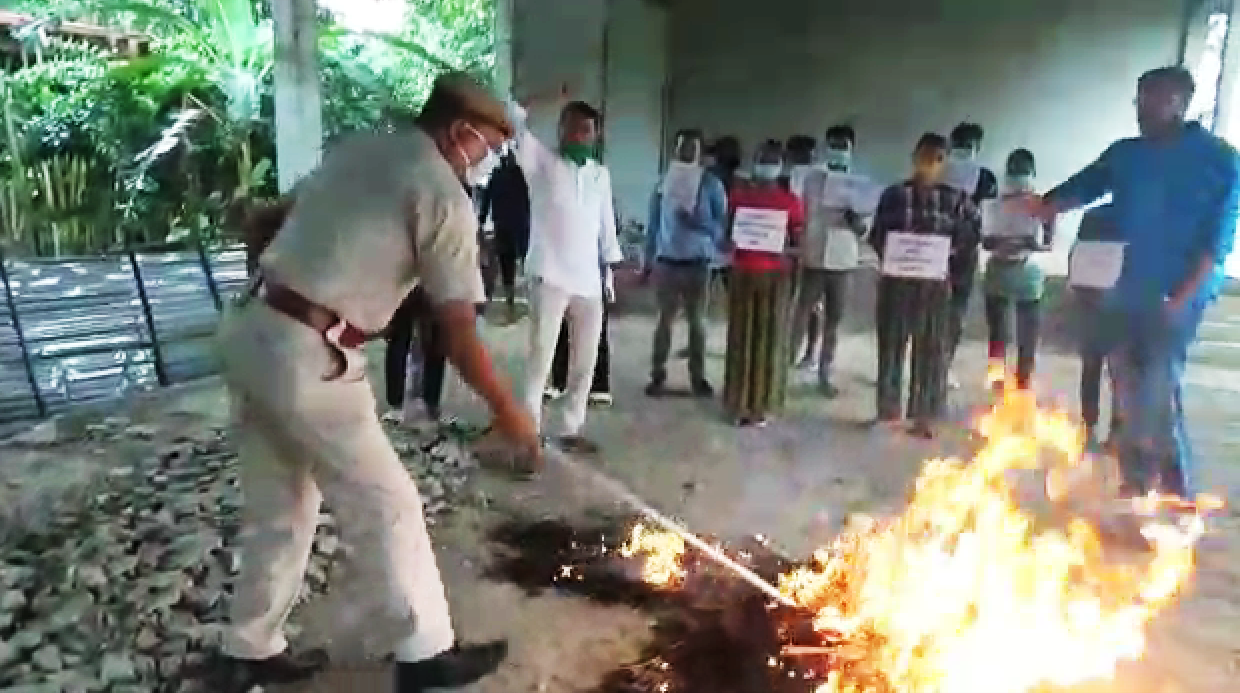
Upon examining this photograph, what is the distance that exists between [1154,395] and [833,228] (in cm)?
313

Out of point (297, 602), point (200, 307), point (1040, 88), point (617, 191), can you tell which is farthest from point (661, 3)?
point (297, 602)

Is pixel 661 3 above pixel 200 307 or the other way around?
above

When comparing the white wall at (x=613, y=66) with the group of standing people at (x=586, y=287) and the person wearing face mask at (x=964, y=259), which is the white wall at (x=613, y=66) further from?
the person wearing face mask at (x=964, y=259)

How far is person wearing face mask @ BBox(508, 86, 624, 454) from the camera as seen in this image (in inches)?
233

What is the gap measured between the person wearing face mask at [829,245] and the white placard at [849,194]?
0.04 meters

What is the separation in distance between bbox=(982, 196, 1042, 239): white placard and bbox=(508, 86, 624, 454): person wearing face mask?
9.04 feet

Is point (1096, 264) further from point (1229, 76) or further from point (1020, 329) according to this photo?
point (1229, 76)

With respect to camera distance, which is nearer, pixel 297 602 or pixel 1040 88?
pixel 297 602

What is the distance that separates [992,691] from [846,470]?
279cm

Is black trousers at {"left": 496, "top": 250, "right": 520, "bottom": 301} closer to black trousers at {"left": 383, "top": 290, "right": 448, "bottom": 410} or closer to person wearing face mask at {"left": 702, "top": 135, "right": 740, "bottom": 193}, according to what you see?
person wearing face mask at {"left": 702, "top": 135, "right": 740, "bottom": 193}

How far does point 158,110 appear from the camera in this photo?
12266 mm

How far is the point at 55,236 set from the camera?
393 inches

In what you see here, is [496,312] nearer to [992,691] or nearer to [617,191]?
[617,191]

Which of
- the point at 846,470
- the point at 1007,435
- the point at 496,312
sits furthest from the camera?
the point at 496,312
